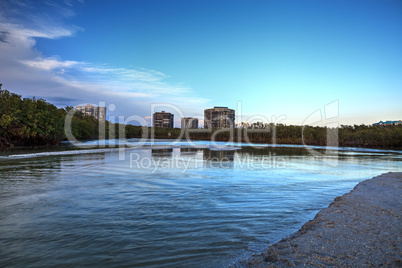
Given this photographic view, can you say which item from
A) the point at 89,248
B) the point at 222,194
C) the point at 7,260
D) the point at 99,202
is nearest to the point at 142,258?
the point at 89,248

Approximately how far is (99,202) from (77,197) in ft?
3.04

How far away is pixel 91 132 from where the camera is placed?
5156cm

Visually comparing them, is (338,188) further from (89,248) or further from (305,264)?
(89,248)

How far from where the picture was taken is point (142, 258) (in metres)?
3.44

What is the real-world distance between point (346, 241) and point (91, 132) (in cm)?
5400

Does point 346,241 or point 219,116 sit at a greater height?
point 219,116

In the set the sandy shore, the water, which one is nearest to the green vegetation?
the water

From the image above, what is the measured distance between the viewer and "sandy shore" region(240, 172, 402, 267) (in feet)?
10.1

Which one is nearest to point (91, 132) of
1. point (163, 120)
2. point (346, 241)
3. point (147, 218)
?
point (147, 218)

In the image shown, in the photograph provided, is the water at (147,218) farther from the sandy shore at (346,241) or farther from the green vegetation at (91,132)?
the green vegetation at (91,132)

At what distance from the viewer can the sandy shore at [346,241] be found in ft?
10.1

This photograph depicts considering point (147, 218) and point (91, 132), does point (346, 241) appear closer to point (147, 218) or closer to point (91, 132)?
point (147, 218)

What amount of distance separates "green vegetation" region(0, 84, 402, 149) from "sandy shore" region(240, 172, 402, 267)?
25.0 meters

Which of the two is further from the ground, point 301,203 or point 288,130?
point 288,130
